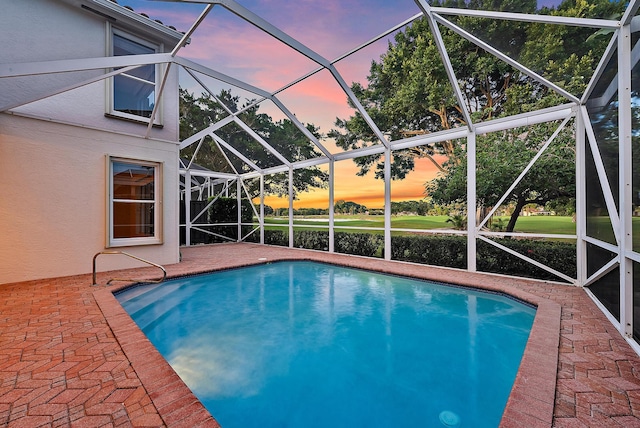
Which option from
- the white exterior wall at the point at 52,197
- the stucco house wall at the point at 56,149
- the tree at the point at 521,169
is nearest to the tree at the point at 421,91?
the tree at the point at 521,169

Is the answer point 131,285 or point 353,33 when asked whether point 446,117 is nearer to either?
point 353,33

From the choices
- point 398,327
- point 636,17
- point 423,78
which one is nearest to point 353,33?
point 423,78

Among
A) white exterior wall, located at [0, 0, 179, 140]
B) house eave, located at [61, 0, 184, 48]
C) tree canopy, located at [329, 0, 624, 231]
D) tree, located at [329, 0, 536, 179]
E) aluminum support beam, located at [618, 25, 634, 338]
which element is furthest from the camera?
tree, located at [329, 0, 536, 179]

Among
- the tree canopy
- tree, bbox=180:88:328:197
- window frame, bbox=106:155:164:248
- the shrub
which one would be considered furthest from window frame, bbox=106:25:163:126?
the shrub

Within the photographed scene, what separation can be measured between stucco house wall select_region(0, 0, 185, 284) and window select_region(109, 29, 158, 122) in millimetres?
239

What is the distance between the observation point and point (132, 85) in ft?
23.5

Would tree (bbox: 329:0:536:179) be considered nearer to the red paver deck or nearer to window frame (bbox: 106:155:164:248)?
the red paver deck

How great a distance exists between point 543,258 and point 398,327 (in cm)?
435

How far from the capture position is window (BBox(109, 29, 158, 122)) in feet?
22.5

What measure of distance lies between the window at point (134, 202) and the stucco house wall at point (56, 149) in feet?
0.72

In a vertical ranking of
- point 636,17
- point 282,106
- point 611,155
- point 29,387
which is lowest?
point 29,387

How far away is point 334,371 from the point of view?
3281 millimetres

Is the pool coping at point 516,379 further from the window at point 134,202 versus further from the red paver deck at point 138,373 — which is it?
the window at point 134,202

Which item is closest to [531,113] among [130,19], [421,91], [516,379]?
[421,91]
